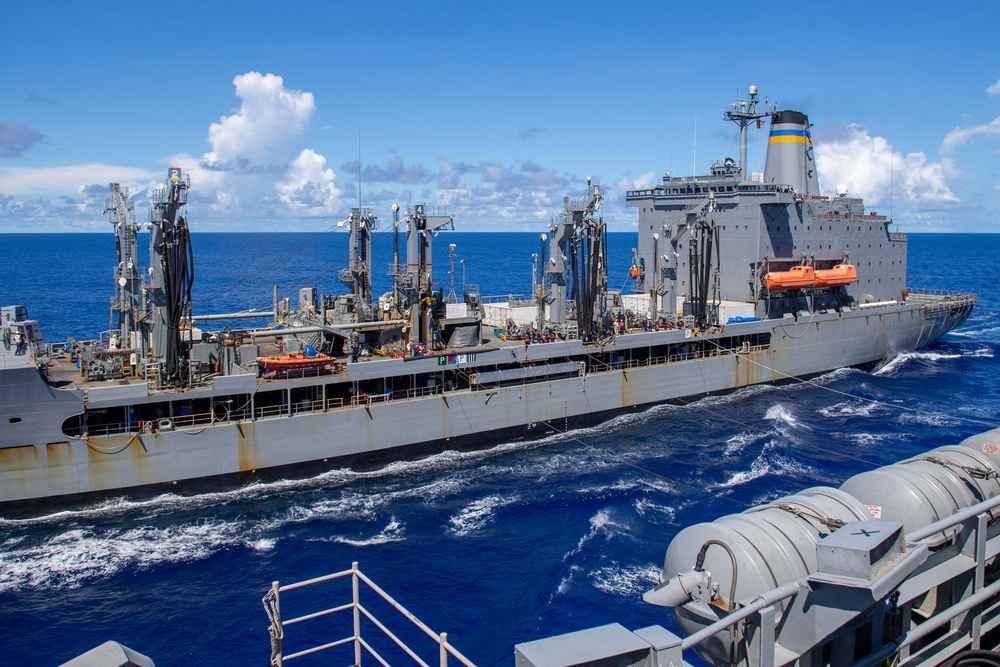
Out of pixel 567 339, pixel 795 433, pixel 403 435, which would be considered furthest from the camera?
pixel 567 339

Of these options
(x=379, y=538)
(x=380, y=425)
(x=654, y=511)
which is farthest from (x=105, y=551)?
(x=654, y=511)

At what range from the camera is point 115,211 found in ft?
107

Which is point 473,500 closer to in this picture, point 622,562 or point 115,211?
point 622,562

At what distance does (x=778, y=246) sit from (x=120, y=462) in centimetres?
3785

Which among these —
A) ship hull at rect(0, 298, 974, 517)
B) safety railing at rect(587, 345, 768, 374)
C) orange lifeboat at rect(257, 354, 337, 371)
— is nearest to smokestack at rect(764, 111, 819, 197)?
ship hull at rect(0, 298, 974, 517)

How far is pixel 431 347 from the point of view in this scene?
1356 inches

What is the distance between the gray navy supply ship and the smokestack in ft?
0.42

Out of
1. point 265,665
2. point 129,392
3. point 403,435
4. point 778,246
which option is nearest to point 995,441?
point 265,665

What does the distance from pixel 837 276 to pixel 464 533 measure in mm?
33203

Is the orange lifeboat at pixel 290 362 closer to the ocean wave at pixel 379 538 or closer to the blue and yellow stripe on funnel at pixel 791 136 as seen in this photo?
the ocean wave at pixel 379 538

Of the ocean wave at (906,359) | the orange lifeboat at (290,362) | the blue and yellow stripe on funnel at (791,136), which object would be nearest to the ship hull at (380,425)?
the orange lifeboat at (290,362)

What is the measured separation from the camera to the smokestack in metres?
50.2

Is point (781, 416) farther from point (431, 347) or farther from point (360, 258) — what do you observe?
point (360, 258)

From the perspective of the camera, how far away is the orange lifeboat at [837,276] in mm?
46281
